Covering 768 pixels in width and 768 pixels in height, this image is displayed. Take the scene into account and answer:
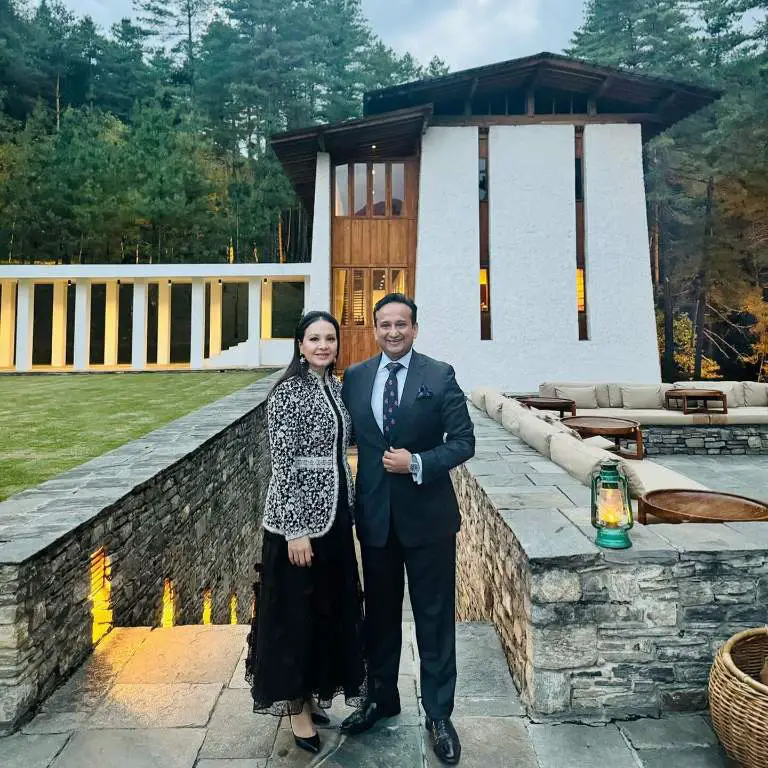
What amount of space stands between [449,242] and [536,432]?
8704mm

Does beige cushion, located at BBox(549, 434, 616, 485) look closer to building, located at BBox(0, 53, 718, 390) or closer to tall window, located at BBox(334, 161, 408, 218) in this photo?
building, located at BBox(0, 53, 718, 390)

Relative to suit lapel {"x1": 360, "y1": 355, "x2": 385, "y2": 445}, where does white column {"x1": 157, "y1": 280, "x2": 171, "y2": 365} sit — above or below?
above

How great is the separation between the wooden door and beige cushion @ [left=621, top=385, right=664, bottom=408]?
5730 mm

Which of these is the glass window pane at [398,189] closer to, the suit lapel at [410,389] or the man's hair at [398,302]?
the man's hair at [398,302]

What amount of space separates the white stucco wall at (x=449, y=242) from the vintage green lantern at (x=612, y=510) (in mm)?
10298

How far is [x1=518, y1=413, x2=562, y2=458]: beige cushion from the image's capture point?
454 cm

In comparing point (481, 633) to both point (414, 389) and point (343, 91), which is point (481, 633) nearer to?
point (414, 389)

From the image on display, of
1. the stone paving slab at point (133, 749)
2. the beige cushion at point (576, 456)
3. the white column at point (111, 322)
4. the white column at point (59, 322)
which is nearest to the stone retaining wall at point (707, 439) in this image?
the beige cushion at point (576, 456)

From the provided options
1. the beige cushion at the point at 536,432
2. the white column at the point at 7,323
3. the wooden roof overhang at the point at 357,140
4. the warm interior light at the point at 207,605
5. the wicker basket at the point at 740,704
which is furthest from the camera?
the white column at the point at 7,323

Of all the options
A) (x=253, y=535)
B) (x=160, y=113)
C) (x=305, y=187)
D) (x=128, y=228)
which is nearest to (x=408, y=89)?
(x=305, y=187)

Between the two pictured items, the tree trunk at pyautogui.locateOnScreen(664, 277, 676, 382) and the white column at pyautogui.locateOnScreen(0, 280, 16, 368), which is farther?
the tree trunk at pyautogui.locateOnScreen(664, 277, 676, 382)

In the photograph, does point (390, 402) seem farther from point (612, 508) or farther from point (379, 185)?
point (379, 185)

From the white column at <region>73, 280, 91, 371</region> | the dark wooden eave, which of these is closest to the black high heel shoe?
the dark wooden eave

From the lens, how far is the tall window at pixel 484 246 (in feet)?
41.9
